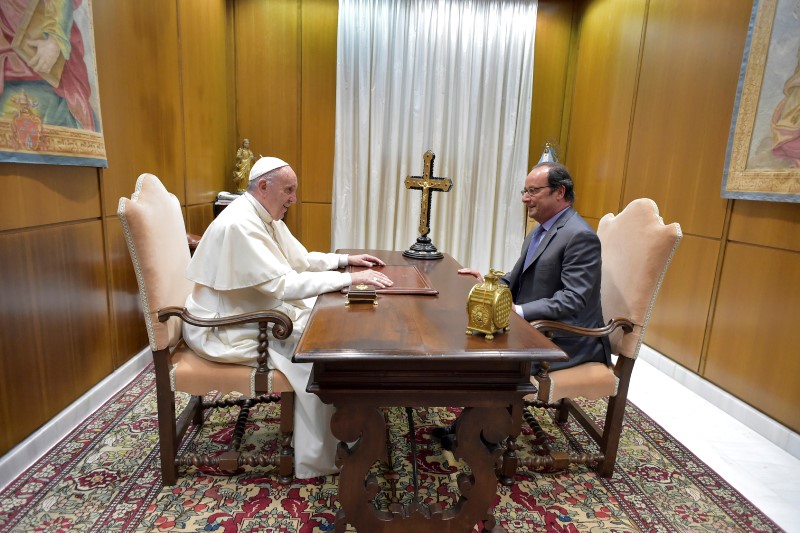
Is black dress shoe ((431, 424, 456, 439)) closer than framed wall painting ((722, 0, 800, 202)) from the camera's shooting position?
Yes

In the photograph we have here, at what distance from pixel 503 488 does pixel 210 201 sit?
3645 mm

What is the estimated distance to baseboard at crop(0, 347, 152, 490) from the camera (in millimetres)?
1896

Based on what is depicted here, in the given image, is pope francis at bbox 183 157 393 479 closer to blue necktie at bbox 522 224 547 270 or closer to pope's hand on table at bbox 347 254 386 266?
pope's hand on table at bbox 347 254 386 266

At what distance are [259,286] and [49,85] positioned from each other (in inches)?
56.0

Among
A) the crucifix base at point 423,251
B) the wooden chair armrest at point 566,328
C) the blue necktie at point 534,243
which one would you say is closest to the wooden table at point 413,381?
the wooden chair armrest at point 566,328

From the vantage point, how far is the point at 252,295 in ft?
6.45

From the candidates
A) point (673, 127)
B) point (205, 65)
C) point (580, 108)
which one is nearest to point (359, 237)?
point (205, 65)

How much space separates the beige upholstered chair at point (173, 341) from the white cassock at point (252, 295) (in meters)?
0.05

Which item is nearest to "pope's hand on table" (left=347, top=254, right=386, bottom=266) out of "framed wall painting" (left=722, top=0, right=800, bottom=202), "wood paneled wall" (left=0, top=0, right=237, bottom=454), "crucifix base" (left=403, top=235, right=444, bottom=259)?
"crucifix base" (left=403, top=235, right=444, bottom=259)

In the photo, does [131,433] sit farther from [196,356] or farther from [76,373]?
[196,356]

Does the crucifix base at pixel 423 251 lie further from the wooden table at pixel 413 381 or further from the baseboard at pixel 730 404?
the baseboard at pixel 730 404

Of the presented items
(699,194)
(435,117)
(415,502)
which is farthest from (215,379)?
(435,117)

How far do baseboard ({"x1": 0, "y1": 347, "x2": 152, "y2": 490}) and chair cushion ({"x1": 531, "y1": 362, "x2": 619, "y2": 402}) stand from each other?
7.39 feet

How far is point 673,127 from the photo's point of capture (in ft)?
11.3
